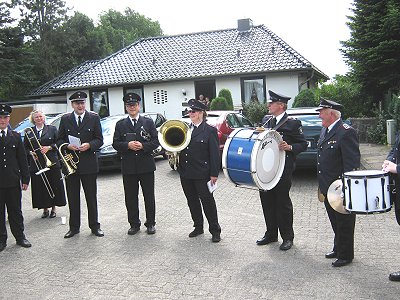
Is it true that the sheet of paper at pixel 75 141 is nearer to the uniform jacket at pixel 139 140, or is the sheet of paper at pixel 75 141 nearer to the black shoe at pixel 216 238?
the uniform jacket at pixel 139 140

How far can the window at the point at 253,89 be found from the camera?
936 inches

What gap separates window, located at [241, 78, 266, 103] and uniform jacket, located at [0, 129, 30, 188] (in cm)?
1778

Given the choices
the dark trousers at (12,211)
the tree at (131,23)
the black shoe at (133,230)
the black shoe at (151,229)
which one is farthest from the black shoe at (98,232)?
the tree at (131,23)

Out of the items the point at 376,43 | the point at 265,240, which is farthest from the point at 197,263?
the point at 376,43

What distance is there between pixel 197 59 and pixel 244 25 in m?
4.07

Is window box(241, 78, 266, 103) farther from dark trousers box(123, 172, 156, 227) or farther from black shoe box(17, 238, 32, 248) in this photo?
black shoe box(17, 238, 32, 248)

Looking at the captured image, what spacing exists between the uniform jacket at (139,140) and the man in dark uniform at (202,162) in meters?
0.59

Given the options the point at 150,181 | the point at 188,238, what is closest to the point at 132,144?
the point at 150,181

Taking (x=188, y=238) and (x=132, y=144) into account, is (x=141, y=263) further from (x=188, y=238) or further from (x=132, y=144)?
(x=132, y=144)

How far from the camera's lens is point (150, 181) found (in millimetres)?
7273

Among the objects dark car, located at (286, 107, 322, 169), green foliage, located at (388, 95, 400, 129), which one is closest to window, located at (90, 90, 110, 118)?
green foliage, located at (388, 95, 400, 129)

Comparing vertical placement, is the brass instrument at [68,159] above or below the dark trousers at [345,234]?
above

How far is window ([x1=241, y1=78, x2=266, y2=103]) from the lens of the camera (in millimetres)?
23781

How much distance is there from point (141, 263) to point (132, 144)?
1.89 meters
